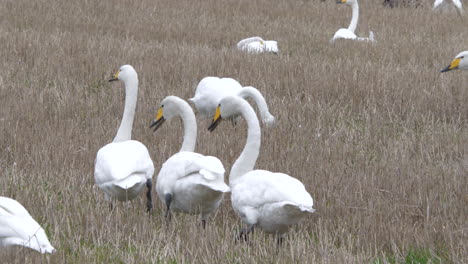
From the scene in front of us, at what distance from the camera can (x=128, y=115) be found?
5.63m

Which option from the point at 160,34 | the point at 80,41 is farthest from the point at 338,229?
the point at 160,34

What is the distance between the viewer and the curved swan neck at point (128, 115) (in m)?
5.57

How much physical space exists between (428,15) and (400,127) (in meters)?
10.9

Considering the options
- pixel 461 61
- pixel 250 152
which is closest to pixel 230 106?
pixel 250 152

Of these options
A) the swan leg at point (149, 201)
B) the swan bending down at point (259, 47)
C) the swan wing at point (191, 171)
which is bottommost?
the swan leg at point (149, 201)

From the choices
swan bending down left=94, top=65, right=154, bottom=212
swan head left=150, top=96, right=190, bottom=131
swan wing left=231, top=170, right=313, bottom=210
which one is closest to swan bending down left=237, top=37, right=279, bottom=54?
swan head left=150, top=96, right=190, bottom=131

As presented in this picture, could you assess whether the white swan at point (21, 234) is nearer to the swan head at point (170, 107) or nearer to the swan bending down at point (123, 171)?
the swan bending down at point (123, 171)

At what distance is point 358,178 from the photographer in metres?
5.38

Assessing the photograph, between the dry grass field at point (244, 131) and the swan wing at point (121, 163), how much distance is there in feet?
0.75

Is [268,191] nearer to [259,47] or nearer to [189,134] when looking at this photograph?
[189,134]

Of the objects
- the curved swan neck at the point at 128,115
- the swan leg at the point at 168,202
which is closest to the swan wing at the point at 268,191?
the swan leg at the point at 168,202

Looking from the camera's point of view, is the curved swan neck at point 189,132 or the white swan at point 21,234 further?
the curved swan neck at point 189,132

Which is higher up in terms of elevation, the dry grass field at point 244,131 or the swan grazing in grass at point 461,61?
the swan grazing in grass at point 461,61

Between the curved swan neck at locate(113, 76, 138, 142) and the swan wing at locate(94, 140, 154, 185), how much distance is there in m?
0.75
